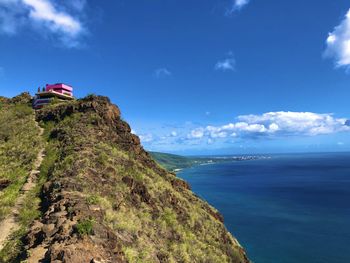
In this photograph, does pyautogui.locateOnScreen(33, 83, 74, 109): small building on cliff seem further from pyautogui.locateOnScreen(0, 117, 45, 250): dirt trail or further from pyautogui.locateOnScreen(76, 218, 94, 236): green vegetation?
pyautogui.locateOnScreen(76, 218, 94, 236): green vegetation

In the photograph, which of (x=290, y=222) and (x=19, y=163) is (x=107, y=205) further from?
(x=290, y=222)

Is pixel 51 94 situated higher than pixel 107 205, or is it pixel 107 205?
pixel 51 94

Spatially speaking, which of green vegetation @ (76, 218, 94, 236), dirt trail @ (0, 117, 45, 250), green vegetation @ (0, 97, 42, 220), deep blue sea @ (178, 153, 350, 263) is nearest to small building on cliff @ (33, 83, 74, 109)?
green vegetation @ (0, 97, 42, 220)

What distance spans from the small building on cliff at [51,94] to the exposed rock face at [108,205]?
7.84 meters

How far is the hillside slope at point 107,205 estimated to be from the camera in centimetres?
1705

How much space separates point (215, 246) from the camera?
113ft

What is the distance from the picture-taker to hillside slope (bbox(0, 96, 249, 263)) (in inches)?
671

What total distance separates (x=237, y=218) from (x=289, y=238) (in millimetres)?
25641

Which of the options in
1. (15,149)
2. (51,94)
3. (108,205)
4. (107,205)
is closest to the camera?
(107,205)

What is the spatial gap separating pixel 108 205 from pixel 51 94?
139ft

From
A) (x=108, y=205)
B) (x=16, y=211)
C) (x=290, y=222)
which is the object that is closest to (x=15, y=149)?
(x=16, y=211)

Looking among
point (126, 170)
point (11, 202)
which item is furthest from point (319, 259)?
point (11, 202)

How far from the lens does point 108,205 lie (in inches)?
939

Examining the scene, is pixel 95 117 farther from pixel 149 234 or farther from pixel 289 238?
pixel 289 238
